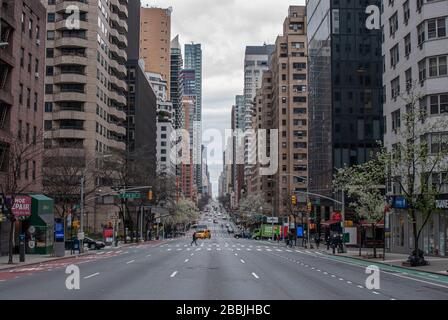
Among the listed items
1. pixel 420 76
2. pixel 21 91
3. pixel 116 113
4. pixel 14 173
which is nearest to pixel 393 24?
pixel 420 76

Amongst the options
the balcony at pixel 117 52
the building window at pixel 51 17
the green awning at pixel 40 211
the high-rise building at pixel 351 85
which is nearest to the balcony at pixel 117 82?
the balcony at pixel 117 52

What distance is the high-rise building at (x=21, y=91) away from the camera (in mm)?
49719

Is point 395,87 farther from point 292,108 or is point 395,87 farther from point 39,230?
point 292,108

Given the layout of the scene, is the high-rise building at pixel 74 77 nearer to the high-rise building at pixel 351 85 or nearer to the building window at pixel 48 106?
the building window at pixel 48 106

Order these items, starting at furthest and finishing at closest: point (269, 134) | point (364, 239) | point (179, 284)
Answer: point (269, 134), point (364, 239), point (179, 284)

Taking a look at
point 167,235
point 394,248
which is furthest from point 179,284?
point 167,235

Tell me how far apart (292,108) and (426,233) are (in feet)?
325

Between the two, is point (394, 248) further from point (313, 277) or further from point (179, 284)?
point (179, 284)

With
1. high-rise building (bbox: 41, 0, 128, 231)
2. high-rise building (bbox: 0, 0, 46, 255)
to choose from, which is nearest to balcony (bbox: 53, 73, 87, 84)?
high-rise building (bbox: 41, 0, 128, 231)

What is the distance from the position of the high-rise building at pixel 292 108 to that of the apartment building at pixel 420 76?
85049mm

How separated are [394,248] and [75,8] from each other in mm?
62121

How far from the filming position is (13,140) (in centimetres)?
5044

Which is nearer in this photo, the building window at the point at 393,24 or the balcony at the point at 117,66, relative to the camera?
the building window at the point at 393,24

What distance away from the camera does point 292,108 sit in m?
148
